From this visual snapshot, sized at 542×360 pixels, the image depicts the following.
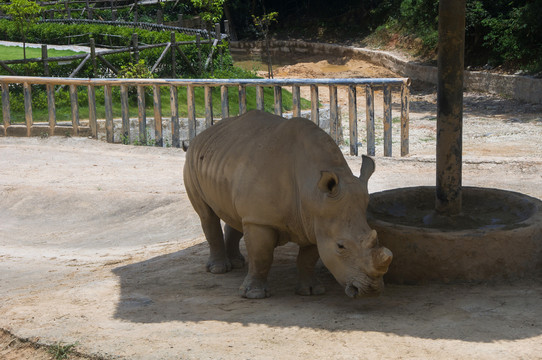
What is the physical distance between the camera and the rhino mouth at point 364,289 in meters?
4.79

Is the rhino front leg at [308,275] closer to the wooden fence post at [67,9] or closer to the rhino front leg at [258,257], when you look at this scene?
the rhino front leg at [258,257]

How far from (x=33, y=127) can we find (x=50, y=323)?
373 inches

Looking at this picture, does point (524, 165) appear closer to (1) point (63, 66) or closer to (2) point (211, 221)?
(2) point (211, 221)

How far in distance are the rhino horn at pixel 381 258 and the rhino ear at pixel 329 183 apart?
522mm

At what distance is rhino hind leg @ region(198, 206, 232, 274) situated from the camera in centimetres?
642

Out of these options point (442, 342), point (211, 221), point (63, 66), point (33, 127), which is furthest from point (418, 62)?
point (442, 342)

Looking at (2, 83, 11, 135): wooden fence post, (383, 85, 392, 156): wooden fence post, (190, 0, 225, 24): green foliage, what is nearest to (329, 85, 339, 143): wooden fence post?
(383, 85, 392, 156): wooden fence post

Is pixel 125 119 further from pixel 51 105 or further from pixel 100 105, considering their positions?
pixel 100 105

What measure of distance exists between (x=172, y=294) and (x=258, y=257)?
74 centimetres

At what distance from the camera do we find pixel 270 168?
5.45 meters

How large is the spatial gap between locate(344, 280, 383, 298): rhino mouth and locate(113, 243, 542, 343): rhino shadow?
172 millimetres

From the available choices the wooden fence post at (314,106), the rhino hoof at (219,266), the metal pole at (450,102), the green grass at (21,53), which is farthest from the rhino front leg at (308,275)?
the green grass at (21,53)

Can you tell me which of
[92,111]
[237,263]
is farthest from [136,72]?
[237,263]

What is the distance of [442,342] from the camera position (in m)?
4.33
